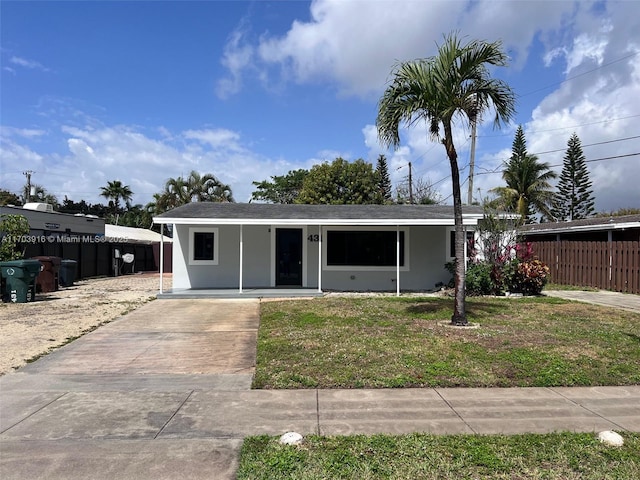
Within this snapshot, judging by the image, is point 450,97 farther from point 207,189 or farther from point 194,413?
point 207,189

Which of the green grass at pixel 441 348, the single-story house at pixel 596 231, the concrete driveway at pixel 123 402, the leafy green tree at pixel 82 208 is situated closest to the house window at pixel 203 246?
the green grass at pixel 441 348

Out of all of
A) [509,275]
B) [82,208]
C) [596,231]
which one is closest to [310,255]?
[509,275]

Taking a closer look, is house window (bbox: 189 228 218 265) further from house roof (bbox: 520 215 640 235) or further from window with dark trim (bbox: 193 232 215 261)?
house roof (bbox: 520 215 640 235)

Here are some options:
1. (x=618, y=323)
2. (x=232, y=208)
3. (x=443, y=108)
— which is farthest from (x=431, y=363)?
(x=232, y=208)

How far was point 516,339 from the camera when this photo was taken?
8016 mm

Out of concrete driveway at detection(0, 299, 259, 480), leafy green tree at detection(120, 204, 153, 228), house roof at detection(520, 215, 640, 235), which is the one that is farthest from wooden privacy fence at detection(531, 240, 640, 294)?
leafy green tree at detection(120, 204, 153, 228)

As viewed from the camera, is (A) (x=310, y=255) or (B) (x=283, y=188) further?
(B) (x=283, y=188)

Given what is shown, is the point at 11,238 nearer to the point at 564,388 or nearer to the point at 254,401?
the point at 254,401

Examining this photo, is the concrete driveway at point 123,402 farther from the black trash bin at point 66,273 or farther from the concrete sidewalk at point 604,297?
the black trash bin at point 66,273

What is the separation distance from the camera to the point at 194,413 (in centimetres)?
486

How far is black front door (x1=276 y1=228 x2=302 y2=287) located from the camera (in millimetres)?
16266

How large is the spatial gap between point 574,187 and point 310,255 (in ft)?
127

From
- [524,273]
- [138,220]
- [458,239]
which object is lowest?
[524,273]

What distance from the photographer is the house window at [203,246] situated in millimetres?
16000
